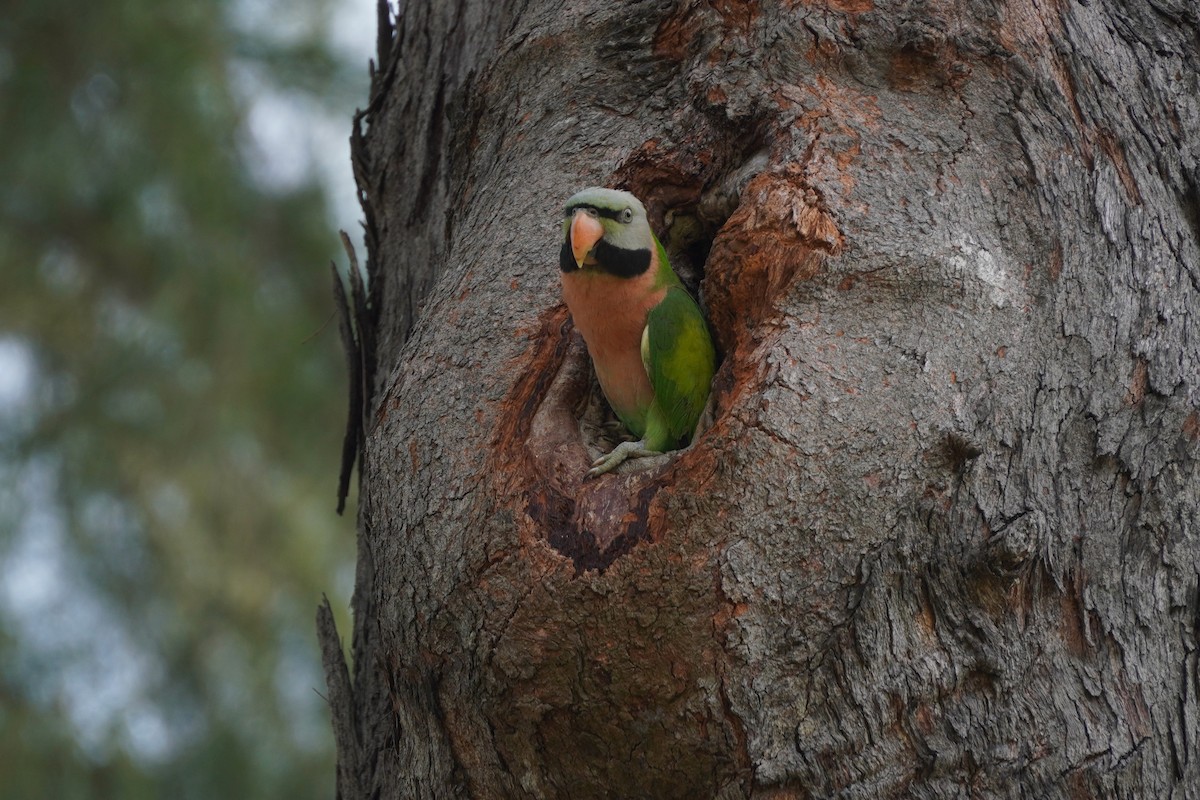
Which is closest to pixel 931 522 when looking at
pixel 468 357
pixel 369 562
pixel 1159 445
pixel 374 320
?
pixel 1159 445

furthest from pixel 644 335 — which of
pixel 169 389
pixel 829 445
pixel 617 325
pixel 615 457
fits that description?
pixel 169 389

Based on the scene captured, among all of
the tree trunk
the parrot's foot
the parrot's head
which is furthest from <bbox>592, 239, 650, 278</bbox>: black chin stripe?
the parrot's foot

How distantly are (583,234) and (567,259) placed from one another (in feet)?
0.40

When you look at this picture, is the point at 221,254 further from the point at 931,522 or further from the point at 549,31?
the point at 931,522

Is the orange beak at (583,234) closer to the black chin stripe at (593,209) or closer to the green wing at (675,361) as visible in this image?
the black chin stripe at (593,209)

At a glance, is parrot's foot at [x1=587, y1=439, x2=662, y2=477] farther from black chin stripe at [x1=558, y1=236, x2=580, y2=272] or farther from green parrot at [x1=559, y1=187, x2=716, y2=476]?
black chin stripe at [x1=558, y1=236, x2=580, y2=272]

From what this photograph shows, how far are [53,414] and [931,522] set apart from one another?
6.28 meters

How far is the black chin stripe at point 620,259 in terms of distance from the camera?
9.53 feet

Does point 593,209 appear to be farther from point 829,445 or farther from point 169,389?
point 169,389

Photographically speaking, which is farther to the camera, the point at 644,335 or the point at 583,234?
the point at 644,335

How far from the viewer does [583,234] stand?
109 inches

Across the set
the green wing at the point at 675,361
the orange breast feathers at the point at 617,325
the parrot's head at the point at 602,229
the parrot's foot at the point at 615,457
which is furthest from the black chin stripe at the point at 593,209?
the parrot's foot at the point at 615,457

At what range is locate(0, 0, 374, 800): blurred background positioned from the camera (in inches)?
267

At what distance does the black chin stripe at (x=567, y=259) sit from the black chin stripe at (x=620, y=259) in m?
0.06
